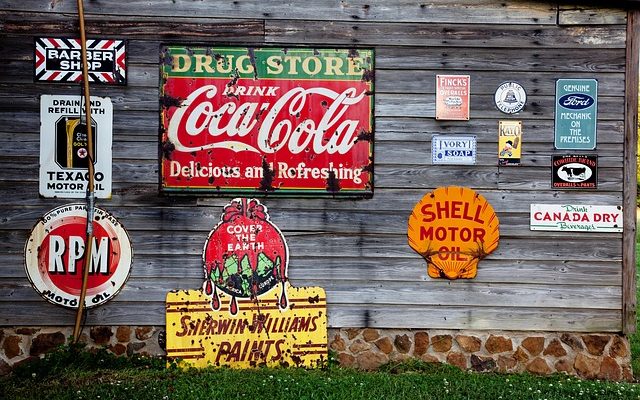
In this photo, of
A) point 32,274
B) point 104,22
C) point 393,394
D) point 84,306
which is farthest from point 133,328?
point 104,22

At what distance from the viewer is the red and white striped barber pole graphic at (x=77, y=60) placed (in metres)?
6.27

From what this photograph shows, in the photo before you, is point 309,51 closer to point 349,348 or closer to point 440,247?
point 440,247

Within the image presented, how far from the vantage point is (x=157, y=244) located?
20.8ft

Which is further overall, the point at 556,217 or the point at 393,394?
the point at 556,217

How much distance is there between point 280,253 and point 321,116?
1438 millimetres

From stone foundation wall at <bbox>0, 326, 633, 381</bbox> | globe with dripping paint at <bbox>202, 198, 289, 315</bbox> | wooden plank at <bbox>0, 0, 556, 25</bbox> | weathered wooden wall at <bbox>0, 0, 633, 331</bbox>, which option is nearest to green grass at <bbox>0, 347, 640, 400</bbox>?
stone foundation wall at <bbox>0, 326, 633, 381</bbox>

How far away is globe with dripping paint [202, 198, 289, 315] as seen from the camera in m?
6.33

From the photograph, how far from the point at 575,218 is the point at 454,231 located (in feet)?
4.02

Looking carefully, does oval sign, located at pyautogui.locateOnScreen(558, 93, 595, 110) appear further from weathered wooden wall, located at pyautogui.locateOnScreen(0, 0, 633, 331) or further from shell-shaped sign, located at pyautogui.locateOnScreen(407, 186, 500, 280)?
shell-shaped sign, located at pyautogui.locateOnScreen(407, 186, 500, 280)

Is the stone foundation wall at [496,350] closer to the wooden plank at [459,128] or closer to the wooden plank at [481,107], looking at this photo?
the wooden plank at [459,128]

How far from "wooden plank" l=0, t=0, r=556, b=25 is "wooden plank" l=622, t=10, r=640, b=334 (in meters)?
0.83

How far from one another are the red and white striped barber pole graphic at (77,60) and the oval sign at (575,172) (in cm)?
448

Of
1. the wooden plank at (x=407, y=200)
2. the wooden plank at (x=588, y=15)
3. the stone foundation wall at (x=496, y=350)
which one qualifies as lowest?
the stone foundation wall at (x=496, y=350)

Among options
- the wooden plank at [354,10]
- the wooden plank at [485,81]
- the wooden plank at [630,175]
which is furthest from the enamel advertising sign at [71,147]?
the wooden plank at [630,175]
